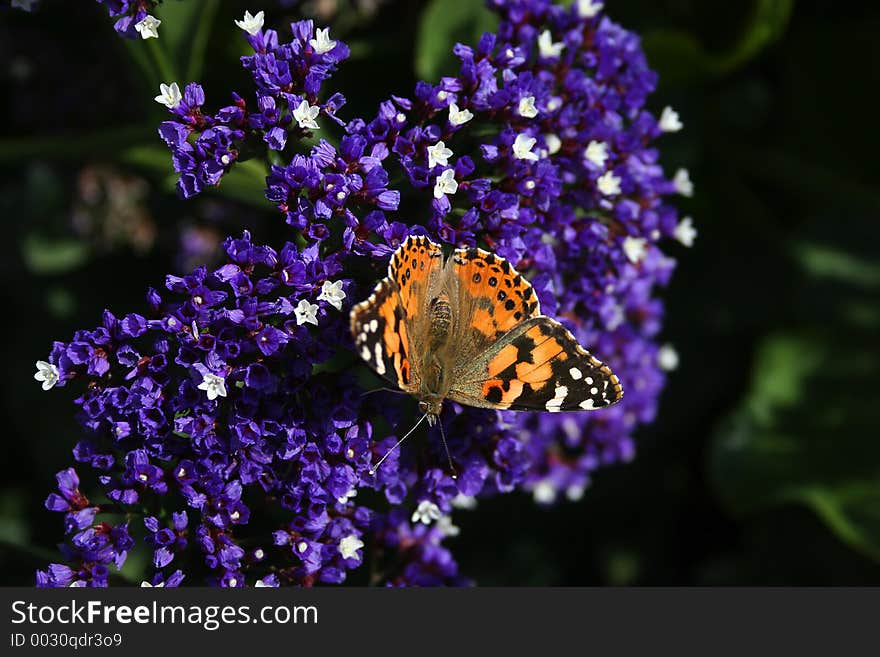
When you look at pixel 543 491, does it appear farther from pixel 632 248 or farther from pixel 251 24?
pixel 251 24

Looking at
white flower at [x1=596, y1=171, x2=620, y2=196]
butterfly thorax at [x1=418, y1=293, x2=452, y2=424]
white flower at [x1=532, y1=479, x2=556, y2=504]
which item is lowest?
butterfly thorax at [x1=418, y1=293, x2=452, y2=424]

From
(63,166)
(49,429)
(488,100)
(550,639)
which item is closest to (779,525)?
(550,639)

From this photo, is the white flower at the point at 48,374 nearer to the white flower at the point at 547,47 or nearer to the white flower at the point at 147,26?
the white flower at the point at 147,26

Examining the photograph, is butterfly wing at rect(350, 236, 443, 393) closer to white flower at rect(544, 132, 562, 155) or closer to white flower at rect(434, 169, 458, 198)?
white flower at rect(434, 169, 458, 198)

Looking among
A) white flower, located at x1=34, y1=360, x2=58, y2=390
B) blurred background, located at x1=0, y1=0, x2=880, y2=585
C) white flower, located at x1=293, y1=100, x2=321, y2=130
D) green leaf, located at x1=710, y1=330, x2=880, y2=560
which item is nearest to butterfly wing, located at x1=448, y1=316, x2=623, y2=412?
white flower, located at x1=293, y1=100, x2=321, y2=130

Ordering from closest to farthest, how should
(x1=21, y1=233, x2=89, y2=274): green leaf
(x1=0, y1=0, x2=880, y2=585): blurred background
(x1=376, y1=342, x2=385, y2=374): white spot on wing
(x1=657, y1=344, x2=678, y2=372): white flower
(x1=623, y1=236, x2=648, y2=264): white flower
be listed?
(x1=376, y1=342, x2=385, y2=374): white spot on wing < (x1=623, y1=236, x2=648, y2=264): white flower < (x1=657, y1=344, x2=678, y2=372): white flower < (x1=0, y1=0, x2=880, y2=585): blurred background < (x1=21, y1=233, x2=89, y2=274): green leaf

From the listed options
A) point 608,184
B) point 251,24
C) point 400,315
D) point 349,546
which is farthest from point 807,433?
point 251,24
